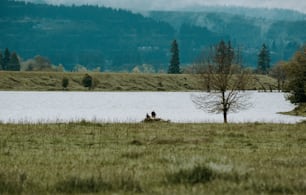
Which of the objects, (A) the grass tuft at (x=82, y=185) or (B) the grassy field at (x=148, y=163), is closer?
(A) the grass tuft at (x=82, y=185)

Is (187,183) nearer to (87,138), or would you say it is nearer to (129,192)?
(129,192)

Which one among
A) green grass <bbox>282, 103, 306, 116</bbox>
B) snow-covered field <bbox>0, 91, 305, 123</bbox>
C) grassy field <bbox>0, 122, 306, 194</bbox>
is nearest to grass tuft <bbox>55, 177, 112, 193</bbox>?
grassy field <bbox>0, 122, 306, 194</bbox>

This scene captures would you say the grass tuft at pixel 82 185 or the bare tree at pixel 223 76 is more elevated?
the bare tree at pixel 223 76

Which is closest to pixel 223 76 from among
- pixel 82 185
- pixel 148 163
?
pixel 148 163

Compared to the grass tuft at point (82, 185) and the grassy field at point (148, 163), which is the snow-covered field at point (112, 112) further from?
the grass tuft at point (82, 185)

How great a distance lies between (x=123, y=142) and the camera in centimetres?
2727

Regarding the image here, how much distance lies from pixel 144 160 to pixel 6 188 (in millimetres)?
7070

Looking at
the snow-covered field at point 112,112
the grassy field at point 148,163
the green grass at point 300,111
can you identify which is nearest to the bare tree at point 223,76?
the snow-covered field at point 112,112

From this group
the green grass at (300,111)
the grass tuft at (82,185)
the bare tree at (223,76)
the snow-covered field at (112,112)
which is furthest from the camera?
the green grass at (300,111)

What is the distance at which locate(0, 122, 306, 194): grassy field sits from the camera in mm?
13953

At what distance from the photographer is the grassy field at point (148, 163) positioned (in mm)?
A: 13953

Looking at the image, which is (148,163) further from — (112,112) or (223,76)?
(112,112)

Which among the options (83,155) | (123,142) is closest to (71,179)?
(83,155)

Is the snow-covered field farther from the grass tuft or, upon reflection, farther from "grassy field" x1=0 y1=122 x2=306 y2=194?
the grass tuft
